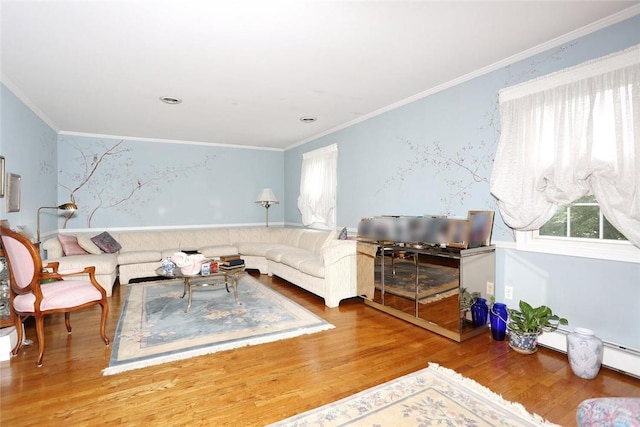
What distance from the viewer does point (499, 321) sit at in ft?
9.23

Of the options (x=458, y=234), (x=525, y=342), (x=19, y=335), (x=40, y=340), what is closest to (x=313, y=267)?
(x=458, y=234)

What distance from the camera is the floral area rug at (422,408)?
1781 millimetres

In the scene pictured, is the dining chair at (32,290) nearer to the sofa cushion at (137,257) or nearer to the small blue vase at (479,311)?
the sofa cushion at (137,257)

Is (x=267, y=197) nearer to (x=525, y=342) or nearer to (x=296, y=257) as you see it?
(x=296, y=257)

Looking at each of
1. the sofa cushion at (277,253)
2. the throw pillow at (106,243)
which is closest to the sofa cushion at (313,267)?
the sofa cushion at (277,253)

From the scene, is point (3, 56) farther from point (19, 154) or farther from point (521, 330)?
point (521, 330)

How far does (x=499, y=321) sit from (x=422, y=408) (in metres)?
1.34

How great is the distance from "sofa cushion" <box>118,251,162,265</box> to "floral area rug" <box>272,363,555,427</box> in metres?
4.09

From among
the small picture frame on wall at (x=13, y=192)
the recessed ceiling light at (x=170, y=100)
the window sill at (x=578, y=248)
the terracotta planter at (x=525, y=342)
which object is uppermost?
the recessed ceiling light at (x=170, y=100)

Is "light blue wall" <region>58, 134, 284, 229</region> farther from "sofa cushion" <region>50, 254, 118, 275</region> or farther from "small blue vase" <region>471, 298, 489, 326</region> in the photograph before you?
"small blue vase" <region>471, 298, 489, 326</region>

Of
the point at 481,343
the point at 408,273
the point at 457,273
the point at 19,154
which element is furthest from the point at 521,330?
the point at 19,154

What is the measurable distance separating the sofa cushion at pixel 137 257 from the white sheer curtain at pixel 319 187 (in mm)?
2594

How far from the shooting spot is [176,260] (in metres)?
3.71

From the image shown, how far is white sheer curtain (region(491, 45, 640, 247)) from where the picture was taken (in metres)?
2.14
